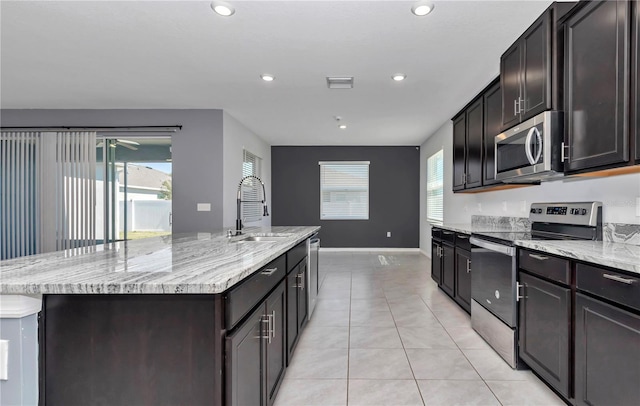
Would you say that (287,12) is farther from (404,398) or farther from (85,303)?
(404,398)

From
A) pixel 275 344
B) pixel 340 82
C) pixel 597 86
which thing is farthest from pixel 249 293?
pixel 340 82

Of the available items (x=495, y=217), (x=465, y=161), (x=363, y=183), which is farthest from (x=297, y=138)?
(x=495, y=217)

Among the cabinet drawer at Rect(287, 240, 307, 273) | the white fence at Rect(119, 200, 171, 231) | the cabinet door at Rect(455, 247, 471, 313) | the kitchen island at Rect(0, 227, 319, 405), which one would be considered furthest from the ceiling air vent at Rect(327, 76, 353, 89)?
the white fence at Rect(119, 200, 171, 231)

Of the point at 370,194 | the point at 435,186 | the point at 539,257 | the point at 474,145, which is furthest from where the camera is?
the point at 370,194

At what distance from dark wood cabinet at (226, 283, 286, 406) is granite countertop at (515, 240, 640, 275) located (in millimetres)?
1536

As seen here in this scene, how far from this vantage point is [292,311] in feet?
7.46

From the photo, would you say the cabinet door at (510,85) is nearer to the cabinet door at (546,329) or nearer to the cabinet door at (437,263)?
the cabinet door at (546,329)

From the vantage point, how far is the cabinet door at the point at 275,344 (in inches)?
64.1

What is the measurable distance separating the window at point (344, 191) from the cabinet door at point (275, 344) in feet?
19.3

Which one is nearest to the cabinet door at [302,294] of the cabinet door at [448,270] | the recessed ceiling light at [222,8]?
the cabinet door at [448,270]

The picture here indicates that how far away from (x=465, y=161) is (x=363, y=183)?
12.8 feet

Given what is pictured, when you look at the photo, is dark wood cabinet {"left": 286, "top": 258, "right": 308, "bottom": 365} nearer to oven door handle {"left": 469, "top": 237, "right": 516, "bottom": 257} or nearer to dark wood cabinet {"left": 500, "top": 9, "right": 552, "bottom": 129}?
oven door handle {"left": 469, "top": 237, "right": 516, "bottom": 257}

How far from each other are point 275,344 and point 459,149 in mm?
3443

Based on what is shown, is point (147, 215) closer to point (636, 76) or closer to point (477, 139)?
point (477, 139)
